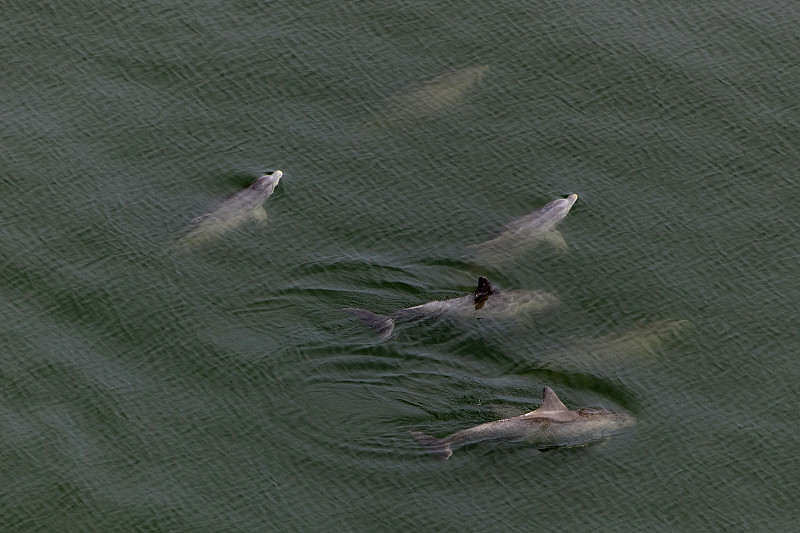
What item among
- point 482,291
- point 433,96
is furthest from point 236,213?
point 433,96

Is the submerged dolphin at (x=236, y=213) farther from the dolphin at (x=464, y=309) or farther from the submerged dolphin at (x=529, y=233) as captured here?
the submerged dolphin at (x=529, y=233)

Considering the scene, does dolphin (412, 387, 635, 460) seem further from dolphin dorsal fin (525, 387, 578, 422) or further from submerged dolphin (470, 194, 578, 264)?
submerged dolphin (470, 194, 578, 264)

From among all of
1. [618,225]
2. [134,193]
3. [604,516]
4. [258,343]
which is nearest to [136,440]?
[258,343]

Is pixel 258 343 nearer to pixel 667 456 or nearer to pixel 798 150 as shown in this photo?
pixel 667 456

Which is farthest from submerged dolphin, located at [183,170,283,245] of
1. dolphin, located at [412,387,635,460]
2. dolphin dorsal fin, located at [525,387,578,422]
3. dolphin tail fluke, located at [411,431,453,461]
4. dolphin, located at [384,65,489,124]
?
dolphin dorsal fin, located at [525,387,578,422]

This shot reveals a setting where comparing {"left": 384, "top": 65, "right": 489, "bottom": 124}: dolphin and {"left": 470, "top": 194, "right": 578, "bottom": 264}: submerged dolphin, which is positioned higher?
{"left": 384, "top": 65, "right": 489, "bottom": 124}: dolphin

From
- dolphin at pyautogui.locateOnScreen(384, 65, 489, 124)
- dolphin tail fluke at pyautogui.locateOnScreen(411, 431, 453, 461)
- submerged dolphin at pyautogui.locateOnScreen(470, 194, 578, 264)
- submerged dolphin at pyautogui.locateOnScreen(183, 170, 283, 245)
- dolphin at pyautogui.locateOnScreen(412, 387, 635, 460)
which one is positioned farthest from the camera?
dolphin at pyautogui.locateOnScreen(384, 65, 489, 124)

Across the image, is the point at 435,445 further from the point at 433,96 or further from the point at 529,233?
the point at 433,96
